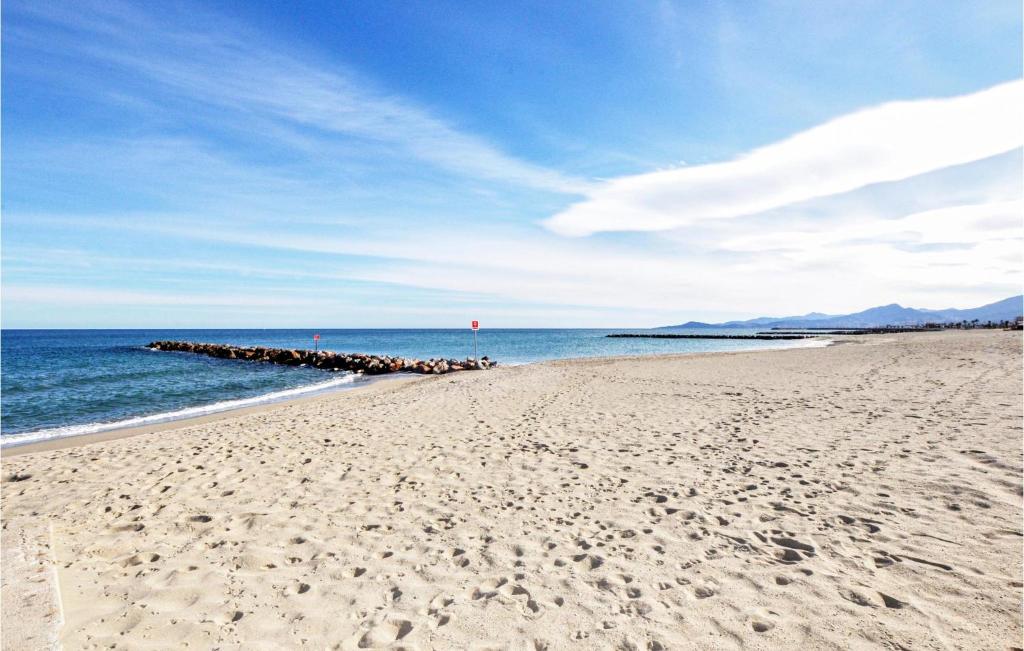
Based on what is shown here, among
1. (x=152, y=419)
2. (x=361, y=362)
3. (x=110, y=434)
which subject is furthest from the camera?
(x=361, y=362)

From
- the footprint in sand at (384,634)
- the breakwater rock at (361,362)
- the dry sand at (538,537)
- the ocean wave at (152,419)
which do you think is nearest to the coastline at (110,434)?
the ocean wave at (152,419)

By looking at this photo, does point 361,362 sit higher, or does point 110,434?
point 361,362

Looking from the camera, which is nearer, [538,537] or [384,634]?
[384,634]

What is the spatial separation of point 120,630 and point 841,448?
9248mm

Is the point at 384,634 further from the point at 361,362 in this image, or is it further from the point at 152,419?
the point at 361,362

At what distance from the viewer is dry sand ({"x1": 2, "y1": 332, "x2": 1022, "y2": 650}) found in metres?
3.62

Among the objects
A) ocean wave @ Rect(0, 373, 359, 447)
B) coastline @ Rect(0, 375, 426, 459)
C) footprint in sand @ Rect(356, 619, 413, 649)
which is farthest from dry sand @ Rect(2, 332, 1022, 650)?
ocean wave @ Rect(0, 373, 359, 447)

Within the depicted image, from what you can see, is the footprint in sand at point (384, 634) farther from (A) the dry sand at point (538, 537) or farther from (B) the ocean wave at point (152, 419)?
(B) the ocean wave at point (152, 419)

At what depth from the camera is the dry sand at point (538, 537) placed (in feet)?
11.9

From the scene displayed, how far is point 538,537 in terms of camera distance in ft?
16.6

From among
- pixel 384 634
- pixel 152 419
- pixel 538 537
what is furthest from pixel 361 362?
pixel 384 634

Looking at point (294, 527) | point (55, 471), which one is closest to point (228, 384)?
point (55, 471)

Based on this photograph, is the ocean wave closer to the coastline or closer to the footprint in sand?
the coastline

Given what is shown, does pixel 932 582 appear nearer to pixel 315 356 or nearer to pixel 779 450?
pixel 779 450
